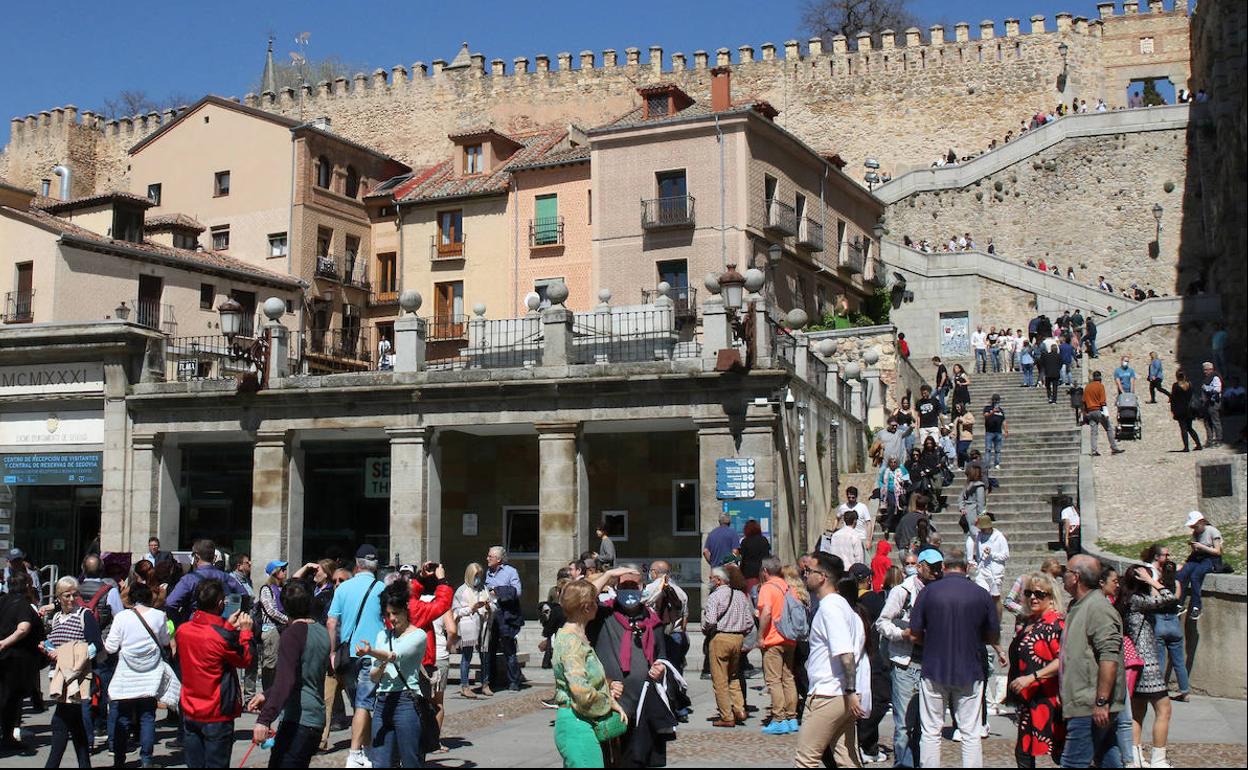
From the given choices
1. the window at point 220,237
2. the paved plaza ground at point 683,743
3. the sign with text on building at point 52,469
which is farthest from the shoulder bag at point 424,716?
the window at point 220,237

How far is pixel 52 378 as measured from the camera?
76.8ft

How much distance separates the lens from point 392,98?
58.8 meters

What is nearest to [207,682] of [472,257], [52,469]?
[52,469]

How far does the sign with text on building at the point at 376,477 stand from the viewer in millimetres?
23625

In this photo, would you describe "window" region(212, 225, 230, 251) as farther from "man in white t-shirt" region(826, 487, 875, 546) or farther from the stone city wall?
"man in white t-shirt" region(826, 487, 875, 546)

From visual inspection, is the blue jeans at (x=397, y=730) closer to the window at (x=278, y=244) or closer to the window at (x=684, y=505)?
the window at (x=684, y=505)

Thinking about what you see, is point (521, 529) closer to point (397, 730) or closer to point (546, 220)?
point (397, 730)

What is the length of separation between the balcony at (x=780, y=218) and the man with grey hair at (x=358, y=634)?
90.3 ft

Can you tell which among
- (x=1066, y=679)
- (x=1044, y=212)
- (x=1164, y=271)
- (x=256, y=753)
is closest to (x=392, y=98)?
(x=1044, y=212)

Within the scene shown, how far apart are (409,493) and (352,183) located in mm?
26639

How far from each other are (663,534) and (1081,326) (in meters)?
16.8

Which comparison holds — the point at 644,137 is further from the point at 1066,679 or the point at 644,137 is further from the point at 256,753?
the point at 1066,679

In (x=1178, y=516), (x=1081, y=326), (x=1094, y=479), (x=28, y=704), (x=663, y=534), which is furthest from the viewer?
(x=1081, y=326)

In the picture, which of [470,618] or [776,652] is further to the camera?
[470,618]
